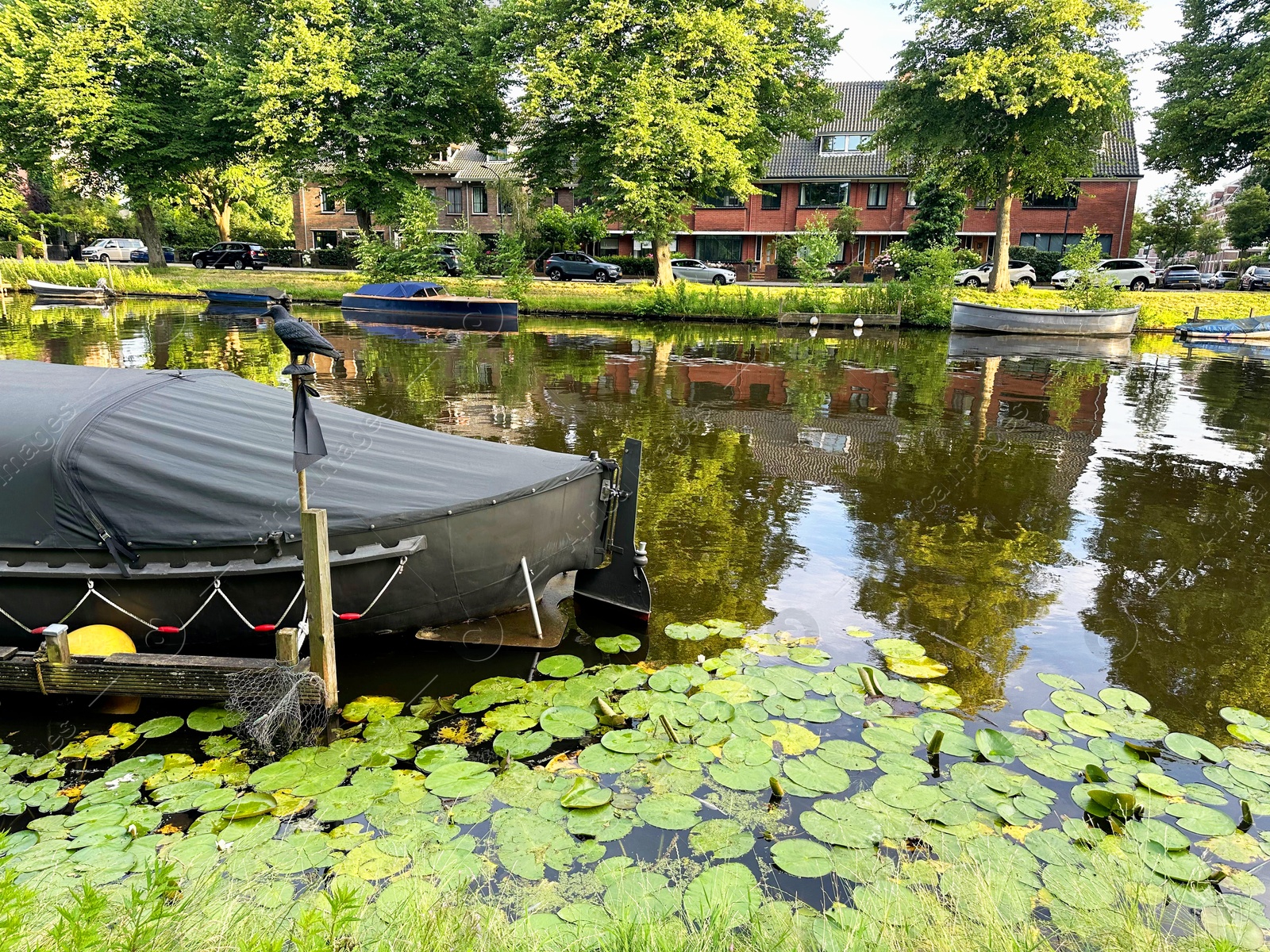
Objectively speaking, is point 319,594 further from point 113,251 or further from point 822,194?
point 113,251

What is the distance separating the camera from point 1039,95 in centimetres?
3003

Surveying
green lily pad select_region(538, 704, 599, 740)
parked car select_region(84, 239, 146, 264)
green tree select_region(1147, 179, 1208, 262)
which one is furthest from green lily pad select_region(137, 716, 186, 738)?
green tree select_region(1147, 179, 1208, 262)

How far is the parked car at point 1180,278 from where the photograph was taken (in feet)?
142

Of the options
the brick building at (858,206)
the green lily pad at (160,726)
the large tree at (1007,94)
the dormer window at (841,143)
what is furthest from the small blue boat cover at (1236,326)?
the green lily pad at (160,726)

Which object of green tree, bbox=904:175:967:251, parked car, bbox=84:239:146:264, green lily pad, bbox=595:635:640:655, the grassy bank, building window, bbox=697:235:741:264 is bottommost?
green lily pad, bbox=595:635:640:655

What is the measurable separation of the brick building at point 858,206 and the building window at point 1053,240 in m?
0.05

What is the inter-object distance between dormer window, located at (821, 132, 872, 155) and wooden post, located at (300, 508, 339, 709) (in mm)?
49297

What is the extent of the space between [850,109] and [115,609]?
5158cm

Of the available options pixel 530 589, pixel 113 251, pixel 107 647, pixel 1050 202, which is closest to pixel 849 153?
pixel 1050 202

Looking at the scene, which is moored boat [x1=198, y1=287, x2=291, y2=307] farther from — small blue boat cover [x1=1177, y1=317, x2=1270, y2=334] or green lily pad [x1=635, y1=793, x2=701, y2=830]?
small blue boat cover [x1=1177, y1=317, x2=1270, y2=334]

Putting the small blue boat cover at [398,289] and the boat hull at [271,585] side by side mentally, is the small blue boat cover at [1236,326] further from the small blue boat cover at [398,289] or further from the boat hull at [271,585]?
the boat hull at [271,585]

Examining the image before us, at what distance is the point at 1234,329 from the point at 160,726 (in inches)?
1435

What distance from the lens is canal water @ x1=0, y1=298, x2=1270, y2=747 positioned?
680cm

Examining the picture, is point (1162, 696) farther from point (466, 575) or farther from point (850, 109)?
point (850, 109)
